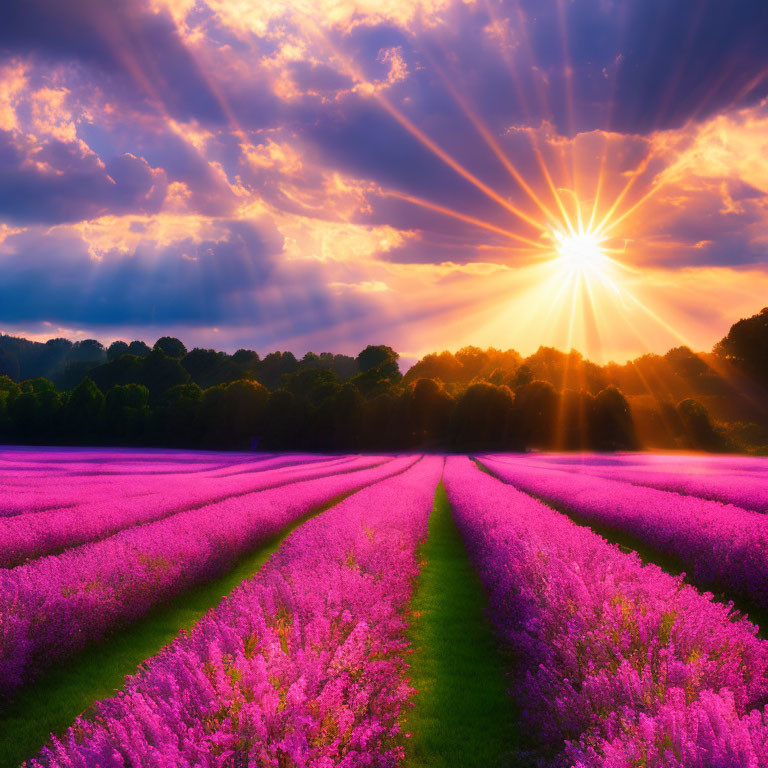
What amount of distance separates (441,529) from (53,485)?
13.2 metres

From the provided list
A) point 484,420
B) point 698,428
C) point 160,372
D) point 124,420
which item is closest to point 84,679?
point 484,420

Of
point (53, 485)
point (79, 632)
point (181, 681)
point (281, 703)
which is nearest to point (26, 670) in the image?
point (79, 632)

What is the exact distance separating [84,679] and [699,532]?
813 centimetres

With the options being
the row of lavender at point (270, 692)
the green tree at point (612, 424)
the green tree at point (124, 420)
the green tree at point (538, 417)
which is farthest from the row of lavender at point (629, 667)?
the green tree at point (124, 420)

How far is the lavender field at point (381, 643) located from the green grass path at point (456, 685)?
24 millimetres

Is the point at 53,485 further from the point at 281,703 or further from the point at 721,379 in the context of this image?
the point at 721,379

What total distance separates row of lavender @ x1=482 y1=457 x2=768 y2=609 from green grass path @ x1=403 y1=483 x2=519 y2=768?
3.32 metres

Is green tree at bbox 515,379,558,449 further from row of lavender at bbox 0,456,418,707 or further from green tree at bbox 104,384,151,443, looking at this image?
row of lavender at bbox 0,456,418,707

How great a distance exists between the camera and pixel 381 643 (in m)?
3.68

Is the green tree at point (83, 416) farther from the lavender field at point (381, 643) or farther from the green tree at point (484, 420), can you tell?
the lavender field at point (381, 643)

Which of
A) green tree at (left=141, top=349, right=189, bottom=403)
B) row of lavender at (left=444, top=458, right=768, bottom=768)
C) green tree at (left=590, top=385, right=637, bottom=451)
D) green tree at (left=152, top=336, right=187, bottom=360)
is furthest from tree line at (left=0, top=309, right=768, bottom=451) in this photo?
row of lavender at (left=444, top=458, right=768, bottom=768)

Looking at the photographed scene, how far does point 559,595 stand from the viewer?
4.08 m

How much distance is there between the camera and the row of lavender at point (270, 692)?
7.27 feet

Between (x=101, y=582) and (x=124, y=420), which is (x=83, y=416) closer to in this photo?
(x=124, y=420)
